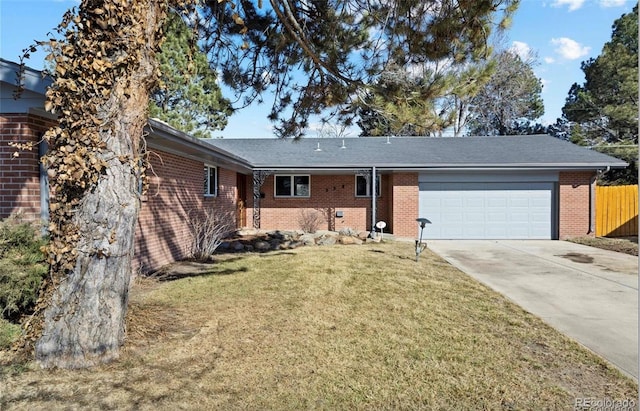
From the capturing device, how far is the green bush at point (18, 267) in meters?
3.75

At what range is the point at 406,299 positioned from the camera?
603 cm

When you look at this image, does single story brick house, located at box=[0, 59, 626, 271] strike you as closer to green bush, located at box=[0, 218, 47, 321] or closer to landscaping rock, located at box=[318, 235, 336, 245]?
landscaping rock, located at box=[318, 235, 336, 245]

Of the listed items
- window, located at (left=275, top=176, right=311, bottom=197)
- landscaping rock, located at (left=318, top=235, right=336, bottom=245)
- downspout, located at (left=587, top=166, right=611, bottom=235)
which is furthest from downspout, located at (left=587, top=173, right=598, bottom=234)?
window, located at (left=275, top=176, right=311, bottom=197)

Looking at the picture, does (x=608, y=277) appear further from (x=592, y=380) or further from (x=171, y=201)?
(x=171, y=201)

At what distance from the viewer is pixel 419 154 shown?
1534 centimetres

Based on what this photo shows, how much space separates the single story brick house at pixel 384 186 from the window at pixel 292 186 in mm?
43

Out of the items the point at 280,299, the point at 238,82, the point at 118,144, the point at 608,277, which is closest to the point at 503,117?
the point at 608,277

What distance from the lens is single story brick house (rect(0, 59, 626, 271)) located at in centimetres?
934

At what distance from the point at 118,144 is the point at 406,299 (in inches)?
179

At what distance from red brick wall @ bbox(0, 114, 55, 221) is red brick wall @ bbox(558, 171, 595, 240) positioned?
15.4 meters

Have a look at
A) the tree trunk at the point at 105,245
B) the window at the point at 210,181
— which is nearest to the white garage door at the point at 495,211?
the window at the point at 210,181

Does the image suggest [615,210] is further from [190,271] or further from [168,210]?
[168,210]

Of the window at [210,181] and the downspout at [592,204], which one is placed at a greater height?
the window at [210,181]

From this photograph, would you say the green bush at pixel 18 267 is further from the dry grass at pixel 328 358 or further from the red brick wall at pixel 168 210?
the red brick wall at pixel 168 210
